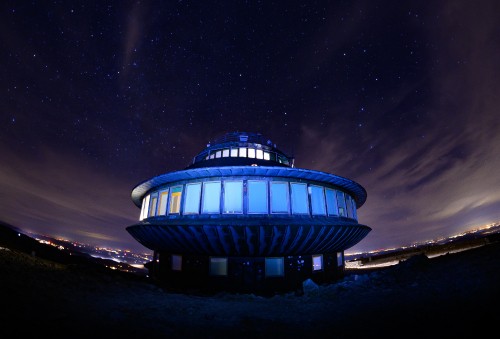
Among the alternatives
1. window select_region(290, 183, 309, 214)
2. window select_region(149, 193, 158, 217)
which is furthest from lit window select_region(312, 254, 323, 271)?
window select_region(149, 193, 158, 217)

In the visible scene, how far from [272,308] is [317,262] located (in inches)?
301

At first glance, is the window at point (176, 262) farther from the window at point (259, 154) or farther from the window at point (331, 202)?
the window at point (259, 154)

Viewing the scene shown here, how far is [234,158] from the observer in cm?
2244

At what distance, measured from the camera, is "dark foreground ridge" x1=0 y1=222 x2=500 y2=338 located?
5.55 metres

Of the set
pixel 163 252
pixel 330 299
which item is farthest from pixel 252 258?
pixel 163 252

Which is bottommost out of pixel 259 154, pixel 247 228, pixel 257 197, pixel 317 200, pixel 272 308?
pixel 272 308

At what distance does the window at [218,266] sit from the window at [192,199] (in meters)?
3.25

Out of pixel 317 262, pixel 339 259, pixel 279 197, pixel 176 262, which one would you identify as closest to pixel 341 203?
pixel 339 259

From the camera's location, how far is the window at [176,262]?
15688 mm

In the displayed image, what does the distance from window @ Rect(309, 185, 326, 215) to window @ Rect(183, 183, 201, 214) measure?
757 centimetres

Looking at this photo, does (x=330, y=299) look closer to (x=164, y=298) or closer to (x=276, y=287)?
(x=276, y=287)

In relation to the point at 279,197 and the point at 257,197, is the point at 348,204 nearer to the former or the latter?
the point at 279,197

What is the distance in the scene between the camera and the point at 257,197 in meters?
14.9

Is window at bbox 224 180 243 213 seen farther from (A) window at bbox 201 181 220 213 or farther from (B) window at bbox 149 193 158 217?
(B) window at bbox 149 193 158 217
